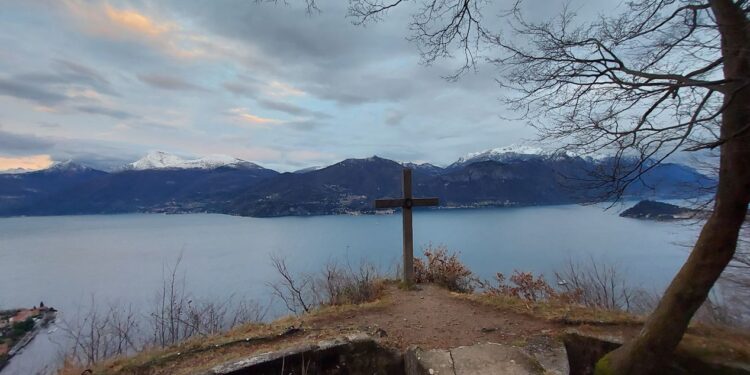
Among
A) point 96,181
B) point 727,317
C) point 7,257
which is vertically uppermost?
point 96,181

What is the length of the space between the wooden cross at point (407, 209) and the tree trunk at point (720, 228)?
451cm

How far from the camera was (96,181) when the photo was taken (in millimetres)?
192625

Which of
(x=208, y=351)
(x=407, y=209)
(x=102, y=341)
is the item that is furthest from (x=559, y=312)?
(x=102, y=341)

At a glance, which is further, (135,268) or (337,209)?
(337,209)

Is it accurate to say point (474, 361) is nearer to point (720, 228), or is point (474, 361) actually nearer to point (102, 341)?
point (720, 228)

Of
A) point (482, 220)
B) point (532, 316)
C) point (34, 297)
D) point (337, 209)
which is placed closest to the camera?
point (532, 316)

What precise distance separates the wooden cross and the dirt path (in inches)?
38.7

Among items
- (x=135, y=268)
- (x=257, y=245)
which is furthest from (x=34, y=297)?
(x=257, y=245)

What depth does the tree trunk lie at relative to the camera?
285 cm

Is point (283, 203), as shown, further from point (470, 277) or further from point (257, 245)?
point (470, 277)

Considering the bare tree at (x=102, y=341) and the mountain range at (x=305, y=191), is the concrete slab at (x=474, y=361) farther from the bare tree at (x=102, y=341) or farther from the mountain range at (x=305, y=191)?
the mountain range at (x=305, y=191)

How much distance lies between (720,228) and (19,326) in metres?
31.9

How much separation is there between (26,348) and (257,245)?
35.4 metres

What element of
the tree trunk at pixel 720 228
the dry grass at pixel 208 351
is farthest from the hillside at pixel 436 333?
the tree trunk at pixel 720 228
